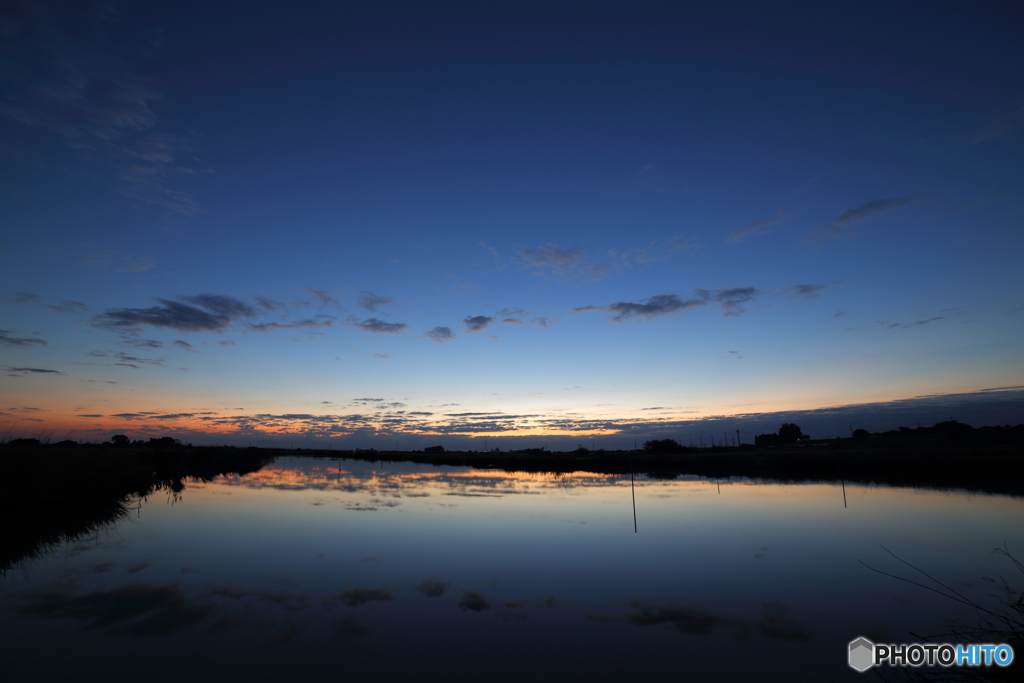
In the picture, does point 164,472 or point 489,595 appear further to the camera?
point 164,472

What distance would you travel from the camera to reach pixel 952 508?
19.0m

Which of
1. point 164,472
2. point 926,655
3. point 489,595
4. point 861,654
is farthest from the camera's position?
point 164,472

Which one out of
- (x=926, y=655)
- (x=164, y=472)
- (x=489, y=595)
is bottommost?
(x=164, y=472)

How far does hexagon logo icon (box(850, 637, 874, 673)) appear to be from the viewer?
6.44 meters

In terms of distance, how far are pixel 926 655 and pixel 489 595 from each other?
707 cm

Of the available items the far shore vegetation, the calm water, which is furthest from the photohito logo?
the far shore vegetation

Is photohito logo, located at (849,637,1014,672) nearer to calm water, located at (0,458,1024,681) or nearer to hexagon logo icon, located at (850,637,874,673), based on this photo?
hexagon logo icon, located at (850,637,874,673)

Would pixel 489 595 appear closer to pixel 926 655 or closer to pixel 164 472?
pixel 926 655

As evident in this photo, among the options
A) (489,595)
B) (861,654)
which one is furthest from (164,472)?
(861,654)

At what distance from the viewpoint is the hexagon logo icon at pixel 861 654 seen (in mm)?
6441

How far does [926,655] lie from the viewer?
627 centimetres

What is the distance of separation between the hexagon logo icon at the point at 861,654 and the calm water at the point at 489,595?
197 millimetres

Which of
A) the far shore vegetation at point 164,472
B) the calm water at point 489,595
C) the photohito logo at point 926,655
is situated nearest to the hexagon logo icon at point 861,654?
the photohito logo at point 926,655

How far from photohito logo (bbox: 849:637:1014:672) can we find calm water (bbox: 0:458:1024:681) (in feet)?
1.26
